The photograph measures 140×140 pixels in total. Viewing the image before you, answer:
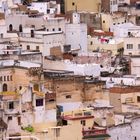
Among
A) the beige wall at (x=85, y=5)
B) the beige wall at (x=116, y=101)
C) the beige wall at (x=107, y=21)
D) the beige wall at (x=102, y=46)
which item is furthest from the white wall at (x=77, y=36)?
the beige wall at (x=85, y=5)

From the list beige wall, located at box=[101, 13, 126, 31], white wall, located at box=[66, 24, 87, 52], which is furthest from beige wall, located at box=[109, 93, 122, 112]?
beige wall, located at box=[101, 13, 126, 31]

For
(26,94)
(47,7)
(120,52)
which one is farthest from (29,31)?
(26,94)

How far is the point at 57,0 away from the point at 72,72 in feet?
59.7

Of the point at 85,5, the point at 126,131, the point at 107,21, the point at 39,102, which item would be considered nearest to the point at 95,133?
the point at 126,131

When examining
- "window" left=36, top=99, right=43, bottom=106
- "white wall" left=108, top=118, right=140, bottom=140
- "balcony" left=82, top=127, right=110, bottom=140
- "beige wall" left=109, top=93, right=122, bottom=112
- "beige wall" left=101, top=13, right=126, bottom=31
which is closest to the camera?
"balcony" left=82, top=127, right=110, bottom=140

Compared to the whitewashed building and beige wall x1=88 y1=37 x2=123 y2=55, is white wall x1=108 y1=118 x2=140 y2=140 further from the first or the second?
the whitewashed building

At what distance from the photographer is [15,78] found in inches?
1105

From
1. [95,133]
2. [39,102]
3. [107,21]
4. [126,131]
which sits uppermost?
[107,21]

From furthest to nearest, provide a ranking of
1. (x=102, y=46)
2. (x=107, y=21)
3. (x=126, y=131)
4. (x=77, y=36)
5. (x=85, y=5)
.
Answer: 1. (x=85, y=5)
2. (x=107, y=21)
3. (x=102, y=46)
4. (x=77, y=36)
5. (x=126, y=131)

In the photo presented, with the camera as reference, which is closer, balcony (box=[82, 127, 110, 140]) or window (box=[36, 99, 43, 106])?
balcony (box=[82, 127, 110, 140])

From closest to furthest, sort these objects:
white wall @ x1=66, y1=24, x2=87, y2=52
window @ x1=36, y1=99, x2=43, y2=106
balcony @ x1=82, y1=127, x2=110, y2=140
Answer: balcony @ x1=82, y1=127, x2=110, y2=140 → window @ x1=36, y1=99, x2=43, y2=106 → white wall @ x1=66, y1=24, x2=87, y2=52

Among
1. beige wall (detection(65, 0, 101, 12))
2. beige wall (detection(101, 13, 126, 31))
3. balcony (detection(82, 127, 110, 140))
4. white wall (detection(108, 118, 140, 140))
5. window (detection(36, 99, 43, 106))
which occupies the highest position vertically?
beige wall (detection(65, 0, 101, 12))

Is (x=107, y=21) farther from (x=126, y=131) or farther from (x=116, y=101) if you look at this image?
(x=126, y=131)

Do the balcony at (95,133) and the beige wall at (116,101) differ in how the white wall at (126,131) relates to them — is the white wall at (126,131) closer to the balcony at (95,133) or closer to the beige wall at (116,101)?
the balcony at (95,133)
